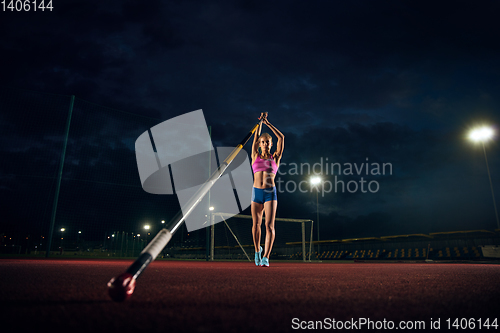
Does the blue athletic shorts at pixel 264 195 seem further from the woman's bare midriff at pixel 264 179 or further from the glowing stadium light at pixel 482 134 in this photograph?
the glowing stadium light at pixel 482 134

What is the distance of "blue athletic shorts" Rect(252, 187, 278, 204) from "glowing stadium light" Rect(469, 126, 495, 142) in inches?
731

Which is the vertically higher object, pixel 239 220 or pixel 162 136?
pixel 162 136

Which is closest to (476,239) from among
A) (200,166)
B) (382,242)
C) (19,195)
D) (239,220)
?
(382,242)

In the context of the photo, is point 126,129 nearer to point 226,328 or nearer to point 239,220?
point 239,220

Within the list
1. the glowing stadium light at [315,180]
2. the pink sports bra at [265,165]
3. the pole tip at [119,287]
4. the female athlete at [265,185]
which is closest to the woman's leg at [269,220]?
the female athlete at [265,185]

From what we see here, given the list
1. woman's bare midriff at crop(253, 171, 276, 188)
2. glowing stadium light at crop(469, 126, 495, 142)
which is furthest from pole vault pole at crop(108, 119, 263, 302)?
glowing stadium light at crop(469, 126, 495, 142)

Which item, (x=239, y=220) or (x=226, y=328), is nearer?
(x=226, y=328)

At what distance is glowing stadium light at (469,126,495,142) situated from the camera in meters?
17.3

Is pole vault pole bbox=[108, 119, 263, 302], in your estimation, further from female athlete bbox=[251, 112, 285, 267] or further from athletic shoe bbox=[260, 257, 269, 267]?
athletic shoe bbox=[260, 257, 269, 267]

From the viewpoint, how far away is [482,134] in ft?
57.2

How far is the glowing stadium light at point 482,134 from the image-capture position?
17266 mm

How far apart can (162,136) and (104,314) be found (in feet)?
33.2

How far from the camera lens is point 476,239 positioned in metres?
19.3

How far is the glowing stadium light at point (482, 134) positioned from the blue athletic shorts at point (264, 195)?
60.9ft
